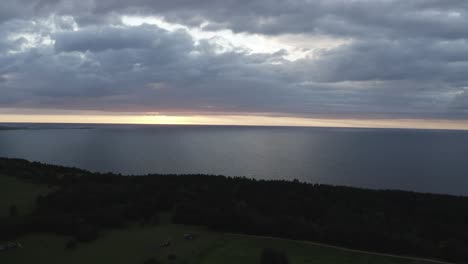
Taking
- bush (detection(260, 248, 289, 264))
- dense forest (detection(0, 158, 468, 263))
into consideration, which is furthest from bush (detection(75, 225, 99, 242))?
bush (detection(260, 248, 289, 264))

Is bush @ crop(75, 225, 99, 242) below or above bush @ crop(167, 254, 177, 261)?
above

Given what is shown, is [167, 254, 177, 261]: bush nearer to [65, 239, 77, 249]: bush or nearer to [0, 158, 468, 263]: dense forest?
[0, 158, 468, 263]: dense forest

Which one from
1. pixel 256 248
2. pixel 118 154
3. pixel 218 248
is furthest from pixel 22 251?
pixel 118 154

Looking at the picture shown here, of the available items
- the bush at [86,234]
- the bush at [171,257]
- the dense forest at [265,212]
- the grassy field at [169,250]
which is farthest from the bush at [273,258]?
the bush at [86,234]

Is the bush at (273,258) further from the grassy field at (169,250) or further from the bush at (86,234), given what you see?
the bush at (86,234)

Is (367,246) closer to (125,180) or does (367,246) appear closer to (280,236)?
(280,236)
